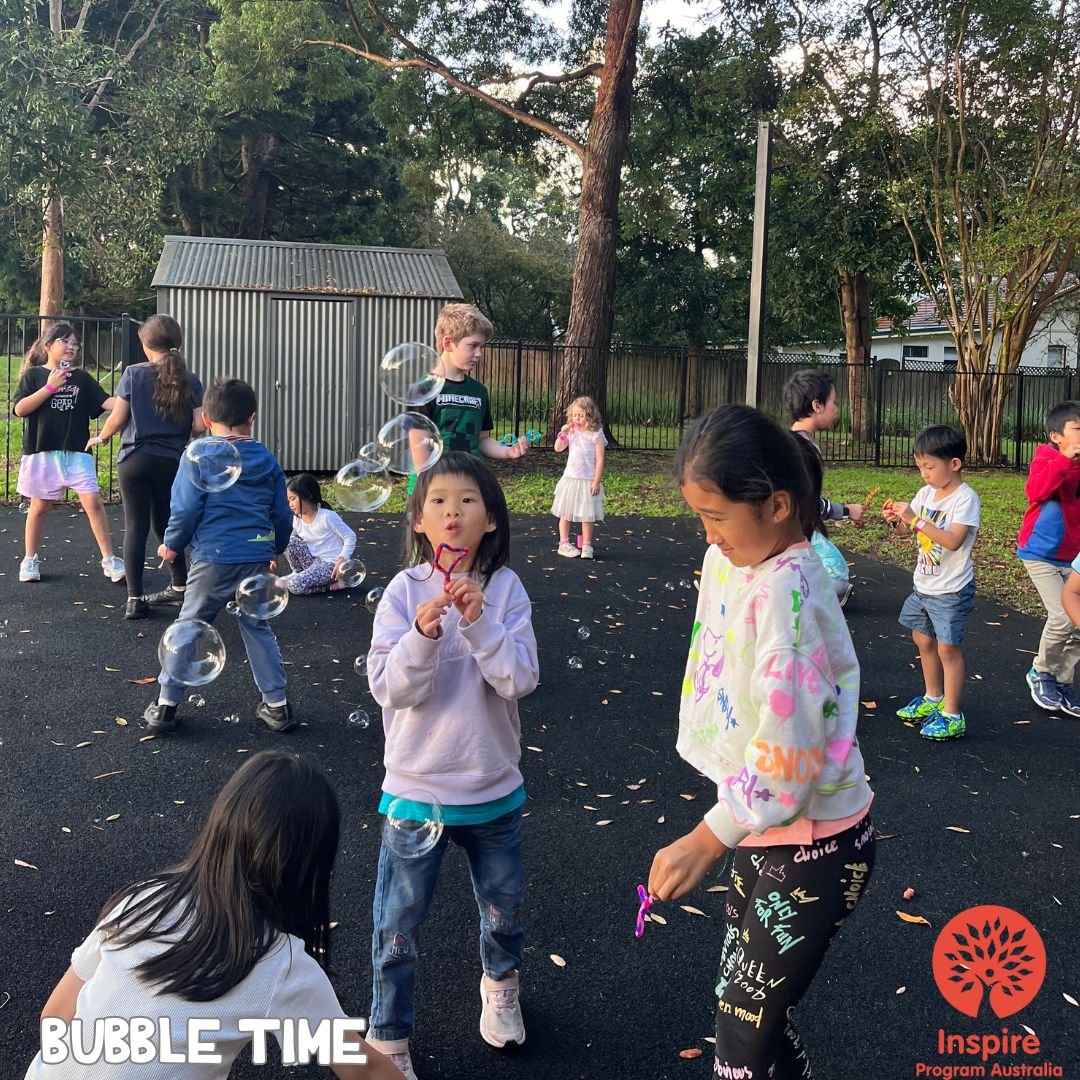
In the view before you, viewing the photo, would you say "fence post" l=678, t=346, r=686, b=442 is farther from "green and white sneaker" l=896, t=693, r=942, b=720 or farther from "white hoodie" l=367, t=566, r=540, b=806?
"white hoodie" l=367, t=566, r=540, b=806

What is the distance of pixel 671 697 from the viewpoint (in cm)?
606

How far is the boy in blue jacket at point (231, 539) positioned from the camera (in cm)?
525

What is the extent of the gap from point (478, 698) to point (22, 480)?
690 centimetres

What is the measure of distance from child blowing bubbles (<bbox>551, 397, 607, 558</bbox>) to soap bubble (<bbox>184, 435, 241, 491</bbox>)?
510 cm

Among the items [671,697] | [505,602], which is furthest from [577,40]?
[505,602]

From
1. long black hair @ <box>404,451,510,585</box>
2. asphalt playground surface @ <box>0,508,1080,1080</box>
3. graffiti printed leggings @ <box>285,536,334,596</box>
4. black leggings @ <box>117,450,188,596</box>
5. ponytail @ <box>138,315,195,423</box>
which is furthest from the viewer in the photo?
graffiti printed leggings @ <box>285,536,334,596</box>

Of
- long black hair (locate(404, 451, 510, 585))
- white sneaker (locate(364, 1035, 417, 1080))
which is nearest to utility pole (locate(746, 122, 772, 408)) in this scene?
long black hair (locate(404, 451, 510, 585))

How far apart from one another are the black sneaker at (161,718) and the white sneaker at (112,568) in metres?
3.55

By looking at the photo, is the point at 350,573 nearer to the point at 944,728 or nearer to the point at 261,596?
the point at 261,596

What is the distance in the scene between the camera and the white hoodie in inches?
103

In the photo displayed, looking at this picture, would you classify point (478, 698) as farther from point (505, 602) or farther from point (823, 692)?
point (823, 692)

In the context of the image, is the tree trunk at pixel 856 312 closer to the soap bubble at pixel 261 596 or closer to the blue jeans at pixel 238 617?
the blue jeans at pixel 238 617

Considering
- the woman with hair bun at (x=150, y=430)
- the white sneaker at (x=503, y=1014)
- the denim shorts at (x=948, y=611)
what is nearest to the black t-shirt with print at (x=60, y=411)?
the woman with hair bun at (x=150, y=430)

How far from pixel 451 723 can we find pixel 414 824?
260 mm
